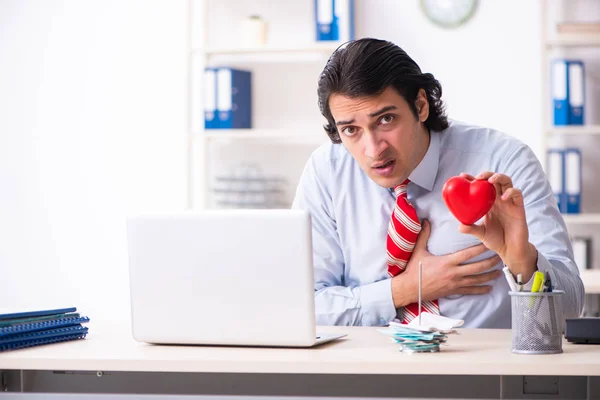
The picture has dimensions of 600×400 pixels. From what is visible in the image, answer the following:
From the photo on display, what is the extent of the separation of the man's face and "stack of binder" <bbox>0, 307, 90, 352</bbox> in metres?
0.72

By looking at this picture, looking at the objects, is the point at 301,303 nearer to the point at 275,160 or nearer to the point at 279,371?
the point at 279,371

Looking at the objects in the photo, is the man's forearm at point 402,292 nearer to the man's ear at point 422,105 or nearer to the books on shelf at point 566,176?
the man's ear at point 422,105

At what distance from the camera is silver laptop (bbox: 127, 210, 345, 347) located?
4.89ft

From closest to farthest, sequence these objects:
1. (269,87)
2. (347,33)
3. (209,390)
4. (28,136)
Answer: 1. (209,390)
2. (347,33)
3. (269,87)
4. (28,136)

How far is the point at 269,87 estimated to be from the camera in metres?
4.21

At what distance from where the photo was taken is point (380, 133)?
1.97 metres

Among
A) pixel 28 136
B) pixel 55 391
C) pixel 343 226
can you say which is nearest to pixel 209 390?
pixel 55 391

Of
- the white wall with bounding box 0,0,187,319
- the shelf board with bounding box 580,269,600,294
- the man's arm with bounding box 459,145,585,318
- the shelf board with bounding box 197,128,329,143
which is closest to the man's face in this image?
the man's arm with bounding box 459,145,585,318

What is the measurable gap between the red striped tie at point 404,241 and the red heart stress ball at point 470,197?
41 cm

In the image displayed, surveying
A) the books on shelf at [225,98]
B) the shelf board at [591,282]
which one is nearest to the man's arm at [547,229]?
the shelf board at [591,282]

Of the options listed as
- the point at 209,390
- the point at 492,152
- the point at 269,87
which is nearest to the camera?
the point at 209,390

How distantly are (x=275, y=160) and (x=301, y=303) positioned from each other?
9.06 ft

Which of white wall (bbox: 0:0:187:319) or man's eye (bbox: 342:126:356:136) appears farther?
white wall (bbox: 0:0:187:319)

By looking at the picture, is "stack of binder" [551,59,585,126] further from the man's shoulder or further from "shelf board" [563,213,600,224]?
the man's shoulder
